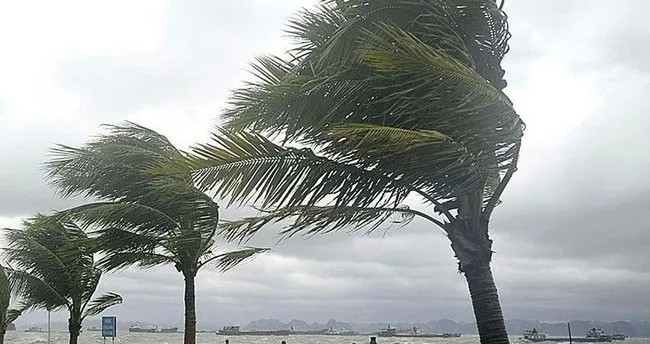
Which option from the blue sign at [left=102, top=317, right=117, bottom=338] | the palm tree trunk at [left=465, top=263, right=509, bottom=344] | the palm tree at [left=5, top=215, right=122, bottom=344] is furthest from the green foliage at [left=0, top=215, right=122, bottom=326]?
the palm tree trunk at [left=465, top=263, right=509, bottom=344]

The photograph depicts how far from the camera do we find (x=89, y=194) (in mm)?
12961

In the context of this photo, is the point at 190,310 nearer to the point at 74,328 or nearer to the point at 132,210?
the point at 132,210

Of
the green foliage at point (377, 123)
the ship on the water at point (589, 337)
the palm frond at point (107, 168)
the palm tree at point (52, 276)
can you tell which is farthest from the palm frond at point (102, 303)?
the ship on the water at point (589, 337)

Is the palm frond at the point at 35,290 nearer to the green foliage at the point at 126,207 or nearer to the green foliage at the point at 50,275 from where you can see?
the green foliage at the point at 50,275

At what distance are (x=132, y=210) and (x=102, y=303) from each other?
523 centimetres

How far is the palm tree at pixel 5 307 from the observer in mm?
16266

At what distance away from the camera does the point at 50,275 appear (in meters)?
16.2

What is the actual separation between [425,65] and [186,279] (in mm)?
8500

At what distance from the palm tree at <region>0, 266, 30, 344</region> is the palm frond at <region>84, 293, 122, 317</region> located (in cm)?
184

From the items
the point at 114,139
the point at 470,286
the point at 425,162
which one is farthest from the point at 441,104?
the point at 114,139

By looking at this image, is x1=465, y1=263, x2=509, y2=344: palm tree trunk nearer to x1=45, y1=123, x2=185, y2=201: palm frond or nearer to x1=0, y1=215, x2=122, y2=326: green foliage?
x1=45, y1=123, x2=185, y2=201: palm frond

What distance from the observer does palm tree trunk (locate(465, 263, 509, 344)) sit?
7258mm

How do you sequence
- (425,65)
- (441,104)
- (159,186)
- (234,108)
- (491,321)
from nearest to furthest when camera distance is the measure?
(425,65), (441,104), (491,321), (234,108), (159,186)

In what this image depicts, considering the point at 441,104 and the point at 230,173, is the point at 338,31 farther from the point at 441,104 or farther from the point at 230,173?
the point at 230,173
